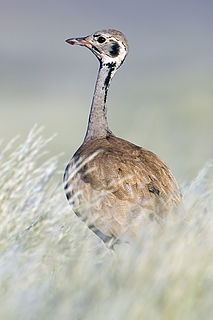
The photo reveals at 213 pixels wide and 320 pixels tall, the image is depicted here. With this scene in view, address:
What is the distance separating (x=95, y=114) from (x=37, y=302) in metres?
3.25

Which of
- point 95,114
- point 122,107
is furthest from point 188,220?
point 122,107

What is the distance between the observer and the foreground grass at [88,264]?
12.2ft

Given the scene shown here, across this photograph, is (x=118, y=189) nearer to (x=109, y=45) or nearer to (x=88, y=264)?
(x=88, y=264)

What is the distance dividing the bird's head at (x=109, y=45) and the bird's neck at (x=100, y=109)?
5cm

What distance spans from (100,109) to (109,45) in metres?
0.48

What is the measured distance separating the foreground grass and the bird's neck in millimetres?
1535

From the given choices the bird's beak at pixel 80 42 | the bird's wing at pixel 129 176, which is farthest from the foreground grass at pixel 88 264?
the bird's beak at pixel 80 42

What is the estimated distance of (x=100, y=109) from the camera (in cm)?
694

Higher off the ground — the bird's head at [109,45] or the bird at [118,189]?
the bird's head at [109,45]

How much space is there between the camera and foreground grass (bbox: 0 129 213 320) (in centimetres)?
372

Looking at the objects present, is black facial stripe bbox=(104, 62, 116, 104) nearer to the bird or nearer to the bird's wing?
the bird

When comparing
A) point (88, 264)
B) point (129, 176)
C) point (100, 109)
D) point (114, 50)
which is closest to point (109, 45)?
point (114, 50)

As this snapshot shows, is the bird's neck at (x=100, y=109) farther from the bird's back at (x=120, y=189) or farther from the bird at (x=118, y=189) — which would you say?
the bird's back at (x=120, y=189)

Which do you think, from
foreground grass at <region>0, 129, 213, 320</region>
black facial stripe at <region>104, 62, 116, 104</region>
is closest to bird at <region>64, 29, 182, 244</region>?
foreground grass at <region>0, 129, 213, 320</region>
